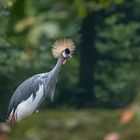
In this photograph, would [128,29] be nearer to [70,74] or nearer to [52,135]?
[70,74]

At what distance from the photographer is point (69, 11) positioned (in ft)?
5.08

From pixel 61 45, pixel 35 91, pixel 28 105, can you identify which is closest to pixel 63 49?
pixel 61 45

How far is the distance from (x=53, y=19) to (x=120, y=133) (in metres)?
0.98

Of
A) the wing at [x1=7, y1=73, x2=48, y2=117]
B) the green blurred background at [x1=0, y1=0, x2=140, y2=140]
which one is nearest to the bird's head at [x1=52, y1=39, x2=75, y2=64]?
the wing at [x1=7, y1=73, x2=48, y2=117]

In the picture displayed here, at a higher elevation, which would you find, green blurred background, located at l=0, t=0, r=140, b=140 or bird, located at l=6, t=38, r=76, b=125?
green blurred background, located at l=0, t=0, r=140, b=140

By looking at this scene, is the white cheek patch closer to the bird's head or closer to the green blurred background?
the bird's head

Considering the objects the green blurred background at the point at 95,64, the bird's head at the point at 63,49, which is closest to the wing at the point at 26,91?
the bird's head at the point at 63,49

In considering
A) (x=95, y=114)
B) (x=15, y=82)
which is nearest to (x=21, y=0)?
(x=95, y=114)

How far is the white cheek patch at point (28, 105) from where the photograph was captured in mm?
7034

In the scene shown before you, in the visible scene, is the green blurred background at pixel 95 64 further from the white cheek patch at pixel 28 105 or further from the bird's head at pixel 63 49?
the white cheek patch at pixel 28 105

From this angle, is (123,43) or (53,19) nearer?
(53,19)

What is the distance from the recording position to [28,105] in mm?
7145

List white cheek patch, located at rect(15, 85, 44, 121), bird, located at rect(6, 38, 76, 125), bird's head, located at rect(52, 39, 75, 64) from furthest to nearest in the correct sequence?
bird's head, located at rect(52, 39, 75, 64)
bird, located at rect(6, 38, 76, 125)
white cheek patch, located at rect(15, 85, 44, 121)

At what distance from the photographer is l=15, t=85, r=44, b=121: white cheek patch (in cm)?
703
